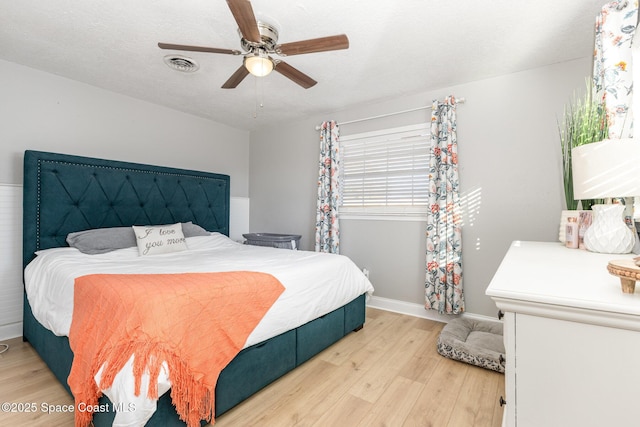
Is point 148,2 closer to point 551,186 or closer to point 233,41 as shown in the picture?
point 233,41

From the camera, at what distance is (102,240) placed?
8.14 feet

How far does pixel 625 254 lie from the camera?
130 centimetres

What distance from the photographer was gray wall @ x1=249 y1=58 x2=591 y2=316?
2426 mm

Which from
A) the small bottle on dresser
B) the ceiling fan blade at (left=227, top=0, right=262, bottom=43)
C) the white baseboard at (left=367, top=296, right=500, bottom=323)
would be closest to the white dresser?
the small bottle on dresser

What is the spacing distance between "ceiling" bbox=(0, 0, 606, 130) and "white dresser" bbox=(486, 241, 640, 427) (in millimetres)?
1779

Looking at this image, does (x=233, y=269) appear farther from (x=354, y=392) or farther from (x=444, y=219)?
(x=444, y=219)

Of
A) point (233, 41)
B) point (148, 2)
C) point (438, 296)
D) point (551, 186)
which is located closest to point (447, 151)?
point (551, 186)

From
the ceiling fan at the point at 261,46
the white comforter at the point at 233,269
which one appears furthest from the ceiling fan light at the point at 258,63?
the white comforter at the point at 233,269

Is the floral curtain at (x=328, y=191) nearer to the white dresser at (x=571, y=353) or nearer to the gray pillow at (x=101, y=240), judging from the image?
the gray pillow at (x=101, y=240)

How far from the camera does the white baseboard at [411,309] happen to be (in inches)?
109

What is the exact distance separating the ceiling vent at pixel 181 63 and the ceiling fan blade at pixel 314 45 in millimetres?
1090

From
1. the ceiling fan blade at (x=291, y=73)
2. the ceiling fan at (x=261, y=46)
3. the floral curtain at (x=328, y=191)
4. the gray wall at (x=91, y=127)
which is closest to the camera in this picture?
the ceiling fan at (x=261, y=46)

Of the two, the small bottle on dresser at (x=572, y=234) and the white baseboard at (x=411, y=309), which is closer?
Answer: the small bottle on dresser at (x=572, y=234)

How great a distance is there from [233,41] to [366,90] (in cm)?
141
